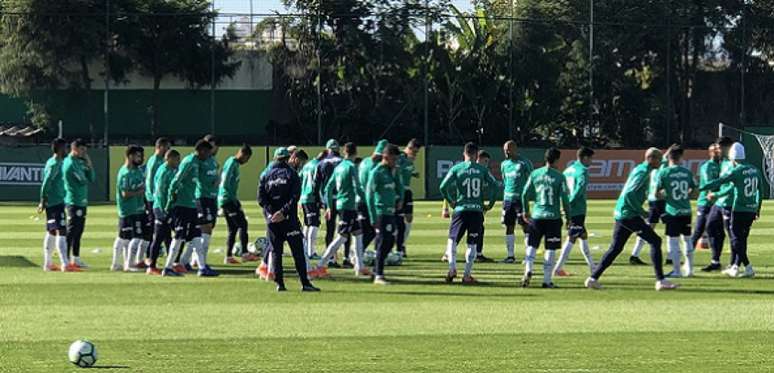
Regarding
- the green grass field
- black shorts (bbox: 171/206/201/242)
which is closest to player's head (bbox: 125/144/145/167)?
black shorts (bbox: 171/206/201/242)

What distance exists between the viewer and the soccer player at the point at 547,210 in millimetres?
19266

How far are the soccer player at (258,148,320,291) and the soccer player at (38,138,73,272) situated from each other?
439 centimetres

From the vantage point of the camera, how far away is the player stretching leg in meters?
21.7

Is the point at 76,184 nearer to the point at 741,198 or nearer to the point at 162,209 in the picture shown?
the point at 162,209

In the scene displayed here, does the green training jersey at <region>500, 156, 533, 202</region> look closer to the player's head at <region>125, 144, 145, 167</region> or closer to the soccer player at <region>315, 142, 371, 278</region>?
the soccer player at <region>315, 142, 371, 278</region>

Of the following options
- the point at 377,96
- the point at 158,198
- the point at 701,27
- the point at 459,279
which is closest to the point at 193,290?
the point at 158,198

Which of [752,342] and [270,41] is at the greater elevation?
[270,41]

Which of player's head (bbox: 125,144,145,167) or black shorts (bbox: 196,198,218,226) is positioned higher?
player's head (bbox: 125,144,145,167)

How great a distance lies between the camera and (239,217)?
23188mm

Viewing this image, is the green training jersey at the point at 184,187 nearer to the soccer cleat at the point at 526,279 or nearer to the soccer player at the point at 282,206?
the soccer player at the point at 282,206

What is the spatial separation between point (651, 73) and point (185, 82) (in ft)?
64.9

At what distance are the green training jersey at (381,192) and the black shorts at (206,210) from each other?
2887 millimetres

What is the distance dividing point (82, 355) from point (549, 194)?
339 inches

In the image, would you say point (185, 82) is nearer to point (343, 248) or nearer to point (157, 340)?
point (343, 248)
